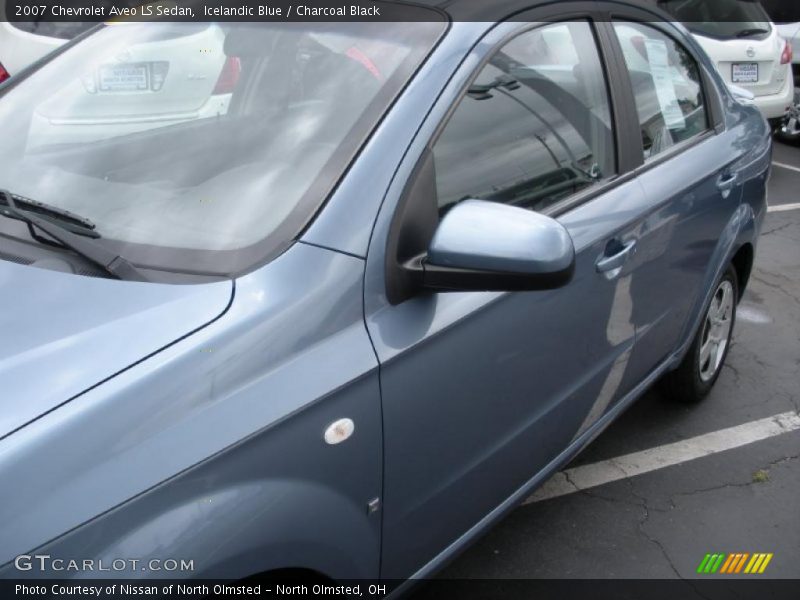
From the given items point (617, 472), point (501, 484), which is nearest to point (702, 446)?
point (617, 472)

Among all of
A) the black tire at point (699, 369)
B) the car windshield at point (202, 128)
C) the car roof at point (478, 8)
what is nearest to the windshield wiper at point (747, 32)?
the black tire at point (699, 369)

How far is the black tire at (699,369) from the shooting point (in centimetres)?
356

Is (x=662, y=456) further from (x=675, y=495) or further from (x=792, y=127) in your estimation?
(x=792, y=127)

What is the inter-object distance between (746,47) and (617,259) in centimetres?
624

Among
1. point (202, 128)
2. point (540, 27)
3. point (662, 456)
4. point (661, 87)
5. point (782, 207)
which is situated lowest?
point (782, 207)

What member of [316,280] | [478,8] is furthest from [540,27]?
[316,280]

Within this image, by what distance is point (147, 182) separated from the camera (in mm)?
2049

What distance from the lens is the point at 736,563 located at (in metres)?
2.86

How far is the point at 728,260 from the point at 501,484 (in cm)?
163

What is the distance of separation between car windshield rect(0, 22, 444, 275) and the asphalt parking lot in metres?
1.41

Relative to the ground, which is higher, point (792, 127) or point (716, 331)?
point (716, 331)

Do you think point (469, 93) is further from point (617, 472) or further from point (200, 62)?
point (617, 472)

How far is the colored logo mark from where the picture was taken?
2824mm

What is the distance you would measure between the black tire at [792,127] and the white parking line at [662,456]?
19.7ft
